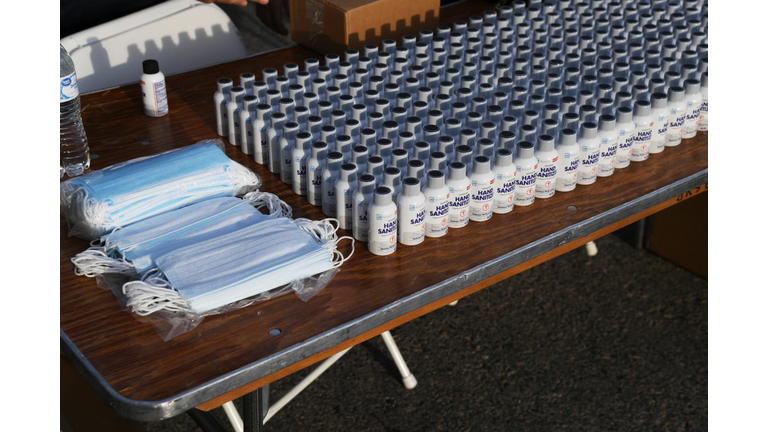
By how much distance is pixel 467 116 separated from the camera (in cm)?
189

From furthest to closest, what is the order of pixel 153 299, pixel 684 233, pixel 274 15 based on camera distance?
pixel 274 15 → pixel 684 233 → pixel 153 299

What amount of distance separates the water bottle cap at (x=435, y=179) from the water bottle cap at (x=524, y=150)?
235mm

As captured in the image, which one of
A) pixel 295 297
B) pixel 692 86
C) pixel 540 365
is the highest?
pixel 692 86

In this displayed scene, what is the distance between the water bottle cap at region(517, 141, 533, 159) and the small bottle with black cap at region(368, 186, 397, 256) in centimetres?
35

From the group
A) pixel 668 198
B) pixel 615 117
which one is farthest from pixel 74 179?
pixel 668 198

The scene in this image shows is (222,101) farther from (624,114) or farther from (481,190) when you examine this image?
(624,114)

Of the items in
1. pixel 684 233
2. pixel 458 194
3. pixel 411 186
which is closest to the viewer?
pixel 411 186

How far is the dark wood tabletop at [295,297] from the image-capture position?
4.31 ft

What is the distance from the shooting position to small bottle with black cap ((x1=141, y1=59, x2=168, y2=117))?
83.4 inches

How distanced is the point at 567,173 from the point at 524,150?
17 cm

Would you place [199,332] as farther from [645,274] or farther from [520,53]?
[645,274]

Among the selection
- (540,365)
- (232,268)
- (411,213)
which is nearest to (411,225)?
(411,213)

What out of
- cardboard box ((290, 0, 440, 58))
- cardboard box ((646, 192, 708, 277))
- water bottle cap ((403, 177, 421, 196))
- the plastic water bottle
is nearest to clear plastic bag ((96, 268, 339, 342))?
water bottle cap ((403, 177, 421, 196))

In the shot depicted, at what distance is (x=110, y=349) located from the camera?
53.6 inches
